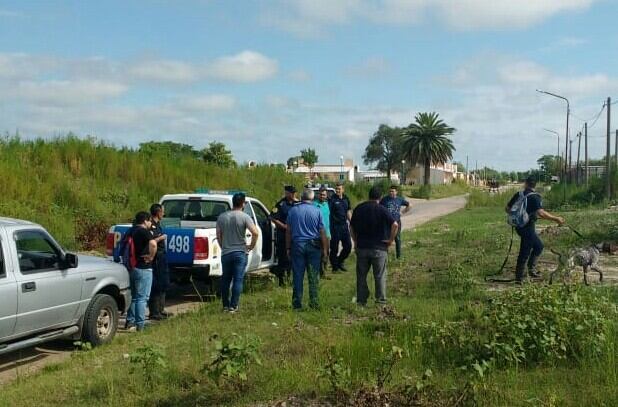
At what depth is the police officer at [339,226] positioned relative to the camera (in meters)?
13.5

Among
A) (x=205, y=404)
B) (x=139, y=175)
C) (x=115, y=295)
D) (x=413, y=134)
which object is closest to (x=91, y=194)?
(x=139, y=175)

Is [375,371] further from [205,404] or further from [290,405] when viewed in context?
[205,404]

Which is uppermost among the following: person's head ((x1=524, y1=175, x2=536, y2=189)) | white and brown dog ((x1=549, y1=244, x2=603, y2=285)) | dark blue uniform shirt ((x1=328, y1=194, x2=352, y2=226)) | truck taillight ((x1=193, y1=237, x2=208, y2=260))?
person's head ((x1=524, y1=175, x2=536, y2=189))

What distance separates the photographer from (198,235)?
10.2m

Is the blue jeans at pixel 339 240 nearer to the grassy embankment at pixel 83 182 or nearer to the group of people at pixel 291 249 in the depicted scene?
the group of people at pixel 291 249

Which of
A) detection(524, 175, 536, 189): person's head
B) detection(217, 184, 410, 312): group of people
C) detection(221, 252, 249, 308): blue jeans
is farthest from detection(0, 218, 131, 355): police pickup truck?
detection(524, 175, 536, 189): person's head

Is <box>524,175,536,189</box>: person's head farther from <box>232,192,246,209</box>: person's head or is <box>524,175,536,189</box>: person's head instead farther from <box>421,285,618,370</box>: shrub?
<box>232,192,246,209</box>: person's head

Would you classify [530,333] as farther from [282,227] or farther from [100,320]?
[282,227]

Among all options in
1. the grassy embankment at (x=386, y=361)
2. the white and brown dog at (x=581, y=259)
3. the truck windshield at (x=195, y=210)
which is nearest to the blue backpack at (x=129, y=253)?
the grassy embankment at (x=386, y=361)

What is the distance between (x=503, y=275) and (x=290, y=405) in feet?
24.2

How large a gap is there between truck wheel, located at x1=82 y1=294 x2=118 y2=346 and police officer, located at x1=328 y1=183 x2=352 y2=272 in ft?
19.9

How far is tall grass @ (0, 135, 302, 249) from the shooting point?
16875 millimetres

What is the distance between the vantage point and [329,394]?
4.99 metres

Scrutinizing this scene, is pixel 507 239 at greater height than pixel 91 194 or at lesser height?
lesser
